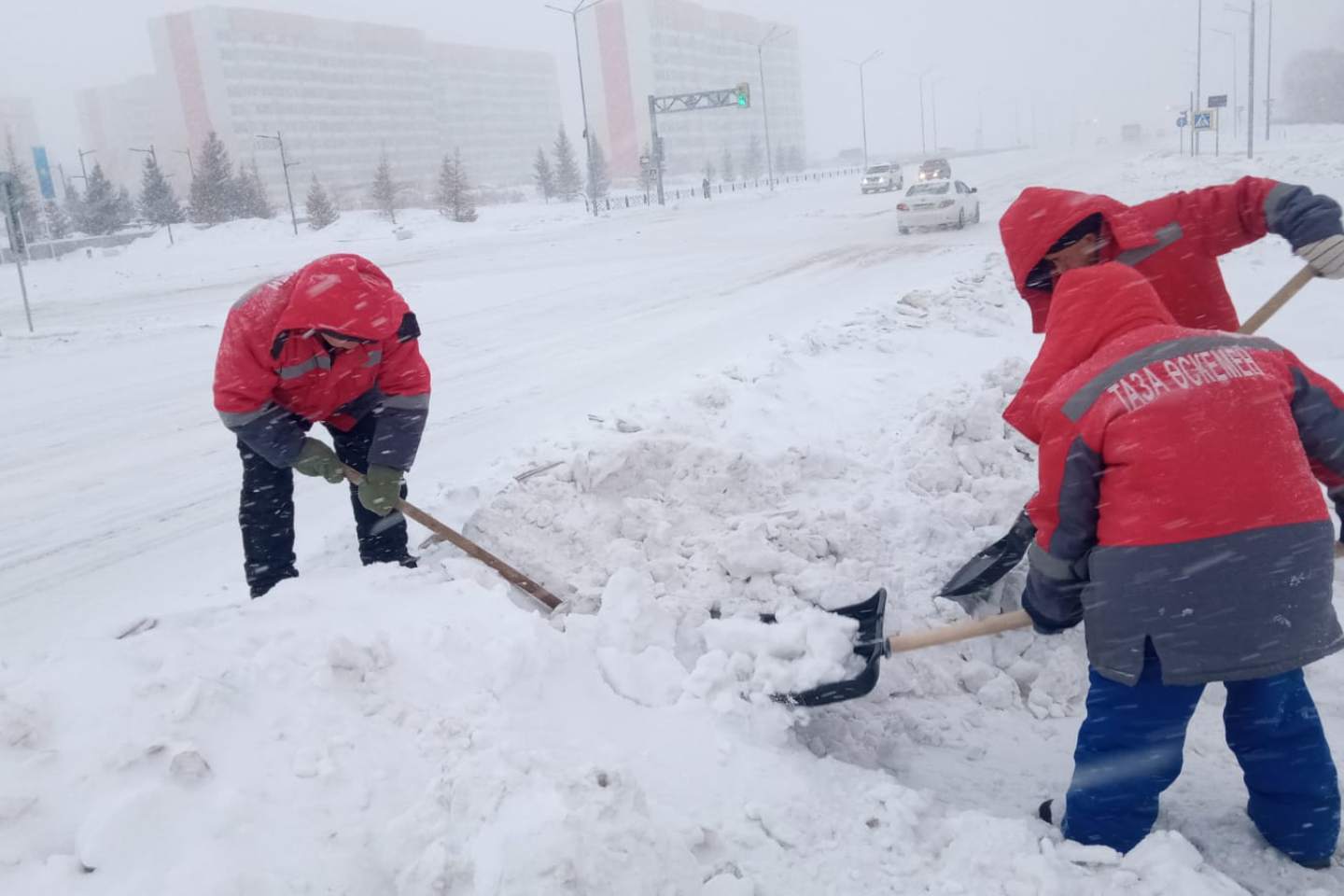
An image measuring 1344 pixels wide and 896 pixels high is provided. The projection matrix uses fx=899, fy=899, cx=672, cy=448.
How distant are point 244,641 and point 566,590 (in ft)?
4.59

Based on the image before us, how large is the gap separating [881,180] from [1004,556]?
3261 cm

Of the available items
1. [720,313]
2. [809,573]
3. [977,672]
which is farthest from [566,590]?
[720,313]

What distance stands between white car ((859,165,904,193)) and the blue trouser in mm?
33688

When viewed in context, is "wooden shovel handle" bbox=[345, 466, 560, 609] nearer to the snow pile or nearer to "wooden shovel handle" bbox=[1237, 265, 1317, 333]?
the snow pile

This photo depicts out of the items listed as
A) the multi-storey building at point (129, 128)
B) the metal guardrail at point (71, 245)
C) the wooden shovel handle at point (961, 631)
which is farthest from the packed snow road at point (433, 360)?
the multi-storey building at point (129, 128)

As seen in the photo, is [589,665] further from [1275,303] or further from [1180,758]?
[1275,303]

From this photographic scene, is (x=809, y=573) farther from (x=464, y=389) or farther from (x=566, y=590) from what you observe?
(x=464, y=389)

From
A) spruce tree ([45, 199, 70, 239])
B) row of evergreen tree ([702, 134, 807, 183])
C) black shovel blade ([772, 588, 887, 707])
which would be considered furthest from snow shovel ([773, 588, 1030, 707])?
row of evergreen tree ([702, 134, 807, 183])

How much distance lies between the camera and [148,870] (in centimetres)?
187

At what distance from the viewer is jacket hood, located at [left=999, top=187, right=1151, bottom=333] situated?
305 cm

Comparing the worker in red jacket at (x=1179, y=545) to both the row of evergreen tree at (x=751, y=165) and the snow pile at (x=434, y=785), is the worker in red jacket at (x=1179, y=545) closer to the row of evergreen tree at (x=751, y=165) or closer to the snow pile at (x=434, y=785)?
the snow pile at (x=434, y=785)

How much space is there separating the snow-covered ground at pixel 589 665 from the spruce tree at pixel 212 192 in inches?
1570

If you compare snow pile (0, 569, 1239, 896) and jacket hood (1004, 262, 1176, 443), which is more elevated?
jacket hood (1004, 262, 1176, 443)

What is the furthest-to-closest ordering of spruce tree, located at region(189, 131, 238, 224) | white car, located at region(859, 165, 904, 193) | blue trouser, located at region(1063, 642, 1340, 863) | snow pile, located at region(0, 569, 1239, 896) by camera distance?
spruce tree, located at region(189, 131, 238, 224) < white car, located at region(859, 165, 904, 193) < blue trouser, located at region(1063, 642, 1340, 863) < snow pile, located at region(0, 569, 1239, 896)
